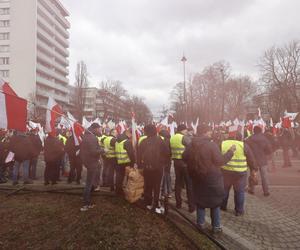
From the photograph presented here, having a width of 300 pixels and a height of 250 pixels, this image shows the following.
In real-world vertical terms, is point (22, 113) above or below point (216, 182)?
above

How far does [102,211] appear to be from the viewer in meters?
6.24

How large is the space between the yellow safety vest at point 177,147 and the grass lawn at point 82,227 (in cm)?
155

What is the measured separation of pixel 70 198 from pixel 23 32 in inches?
2636

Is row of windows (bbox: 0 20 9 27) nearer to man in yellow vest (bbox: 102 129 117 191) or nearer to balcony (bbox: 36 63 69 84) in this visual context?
balcony (bbox: 36 63 69 84)

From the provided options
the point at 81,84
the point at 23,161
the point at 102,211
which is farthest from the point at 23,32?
the point at 102,211

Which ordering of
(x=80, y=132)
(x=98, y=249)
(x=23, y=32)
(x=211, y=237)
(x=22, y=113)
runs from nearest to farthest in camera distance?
(x=98, y=249) → (x=211, y=237) → (x=22, y=113) → (x=80, y=132) → (x=23, y=32)

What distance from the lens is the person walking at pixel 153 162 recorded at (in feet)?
20.3

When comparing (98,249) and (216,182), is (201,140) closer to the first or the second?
(216,182)

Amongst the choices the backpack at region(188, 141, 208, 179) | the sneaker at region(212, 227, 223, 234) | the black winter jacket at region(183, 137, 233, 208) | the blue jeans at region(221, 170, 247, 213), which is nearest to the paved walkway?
the sneaker at region(212, 227, 223, 234)

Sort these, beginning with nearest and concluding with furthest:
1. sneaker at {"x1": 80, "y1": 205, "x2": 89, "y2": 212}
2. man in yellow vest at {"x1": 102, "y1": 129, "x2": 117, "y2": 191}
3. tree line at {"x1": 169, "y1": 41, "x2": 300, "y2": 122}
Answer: sneaker at {"x1": 80, "y1": 205, "x2": 89, "y2": 212}, man in yellow vest at {"x1": 102, "y1": 129, "x2": 117, "y2": 191}, tree line at {"x1": 169, "y1": 41, "x2": 300, "y2": 122}

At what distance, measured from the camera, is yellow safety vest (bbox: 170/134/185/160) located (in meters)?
6.85

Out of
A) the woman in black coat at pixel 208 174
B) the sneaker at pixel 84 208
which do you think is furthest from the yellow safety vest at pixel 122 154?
the woman in black coat at pixel 208 174

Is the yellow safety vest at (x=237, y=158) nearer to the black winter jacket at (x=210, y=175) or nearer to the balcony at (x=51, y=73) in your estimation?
the black winter jacket at (x=210, y=175)

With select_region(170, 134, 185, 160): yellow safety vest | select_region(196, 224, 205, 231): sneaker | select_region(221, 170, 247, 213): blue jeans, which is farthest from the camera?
select_region(170, 134, 185, 160): yellow safety vest
